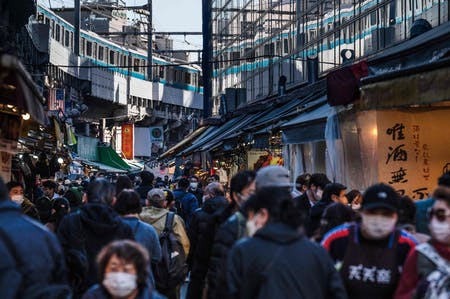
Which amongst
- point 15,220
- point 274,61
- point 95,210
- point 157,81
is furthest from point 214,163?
point 157,81

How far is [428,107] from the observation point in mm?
14375

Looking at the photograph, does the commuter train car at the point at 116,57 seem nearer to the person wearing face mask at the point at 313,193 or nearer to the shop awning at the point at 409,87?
the shop awning at the point at 409,87

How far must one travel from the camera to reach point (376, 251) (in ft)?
21.0

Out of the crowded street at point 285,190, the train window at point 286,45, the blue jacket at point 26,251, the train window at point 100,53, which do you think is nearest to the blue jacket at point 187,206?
the crowded street at point 285,190

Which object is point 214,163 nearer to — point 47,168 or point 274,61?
point 274,61

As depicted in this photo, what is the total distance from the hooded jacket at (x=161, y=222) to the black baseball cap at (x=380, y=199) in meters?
4.34

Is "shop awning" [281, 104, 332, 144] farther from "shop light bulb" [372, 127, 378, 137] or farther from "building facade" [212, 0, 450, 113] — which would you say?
"building facade" [212, 0, 450, 113]

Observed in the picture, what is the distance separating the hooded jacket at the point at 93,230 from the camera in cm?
807

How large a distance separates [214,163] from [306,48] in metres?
8.64

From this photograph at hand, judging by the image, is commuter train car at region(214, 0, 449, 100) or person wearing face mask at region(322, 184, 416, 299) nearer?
person wearing face mask at region(322, 184, 416, 299)

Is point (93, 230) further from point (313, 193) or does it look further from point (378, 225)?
point (313, 193)

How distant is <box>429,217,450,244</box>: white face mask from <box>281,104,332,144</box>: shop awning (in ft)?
31.2

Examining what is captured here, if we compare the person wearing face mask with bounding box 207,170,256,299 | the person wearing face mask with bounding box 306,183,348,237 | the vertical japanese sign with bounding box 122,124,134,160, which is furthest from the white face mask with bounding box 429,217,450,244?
the vertical japanese sign with bounding box 122,124,134,160

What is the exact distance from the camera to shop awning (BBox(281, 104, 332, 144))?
15953mm
